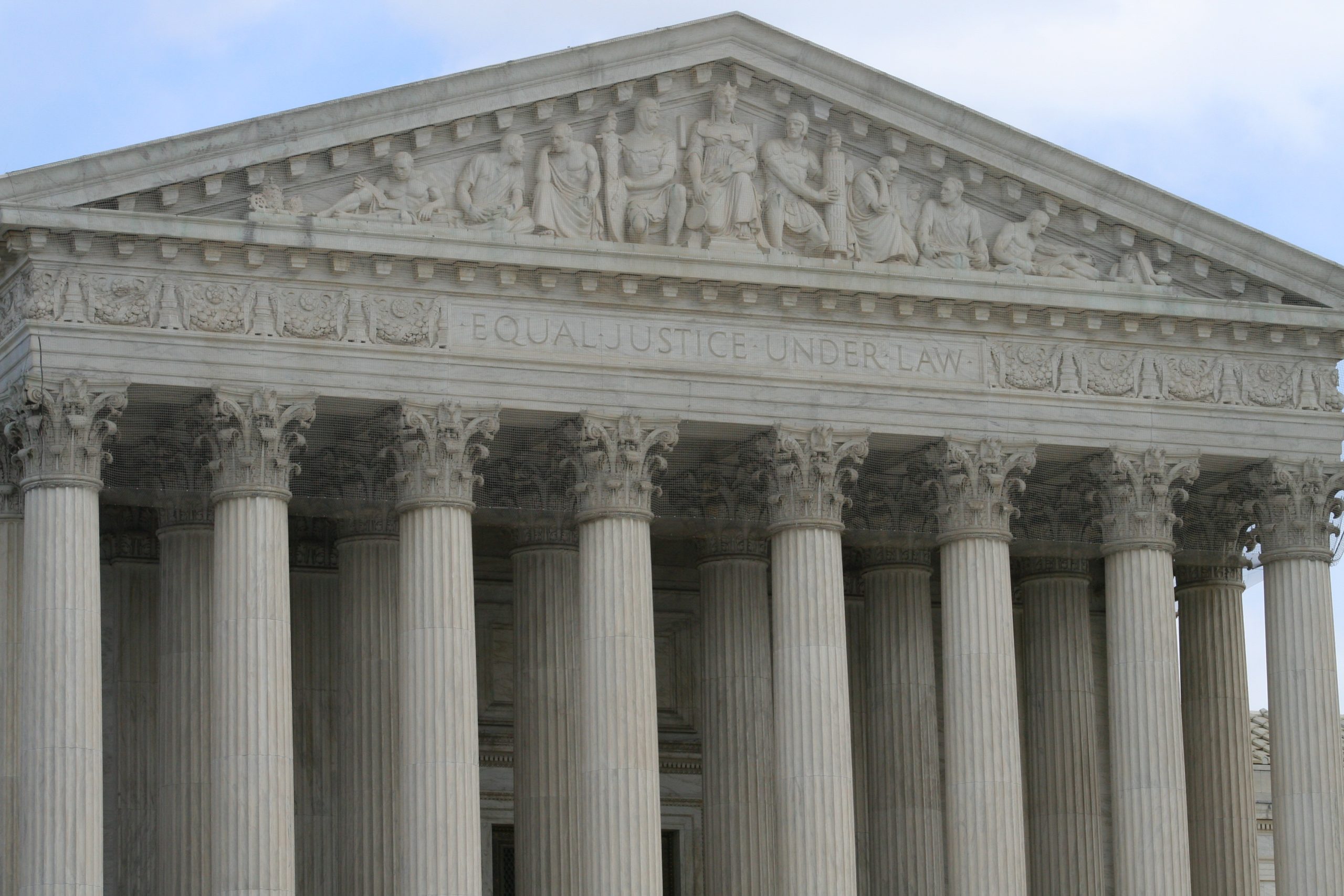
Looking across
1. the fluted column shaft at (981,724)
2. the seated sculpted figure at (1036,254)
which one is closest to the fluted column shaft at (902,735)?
the fluted column shaft at (981,724)

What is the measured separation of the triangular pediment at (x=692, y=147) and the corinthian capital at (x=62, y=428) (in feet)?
9.09

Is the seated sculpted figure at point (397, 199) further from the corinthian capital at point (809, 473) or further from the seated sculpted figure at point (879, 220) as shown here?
the seated sculpted figure at point (879, 220)

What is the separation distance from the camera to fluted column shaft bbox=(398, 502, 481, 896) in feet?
146

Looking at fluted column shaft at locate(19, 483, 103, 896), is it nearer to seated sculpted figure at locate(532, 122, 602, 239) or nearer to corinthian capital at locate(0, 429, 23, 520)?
corinthian capital at locate(0, 429, 23, 520)

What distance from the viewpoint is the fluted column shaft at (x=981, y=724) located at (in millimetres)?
47375

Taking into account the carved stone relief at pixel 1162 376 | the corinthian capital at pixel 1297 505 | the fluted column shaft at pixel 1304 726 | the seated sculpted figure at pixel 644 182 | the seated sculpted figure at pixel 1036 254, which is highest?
the seated sculpted figure at pixel 644 182

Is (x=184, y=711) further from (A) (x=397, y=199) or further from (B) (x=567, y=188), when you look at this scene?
(B) (x=567, y=188)

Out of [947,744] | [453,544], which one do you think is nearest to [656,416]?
[453,544]

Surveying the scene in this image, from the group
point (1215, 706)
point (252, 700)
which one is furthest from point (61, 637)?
point (1215, 706)

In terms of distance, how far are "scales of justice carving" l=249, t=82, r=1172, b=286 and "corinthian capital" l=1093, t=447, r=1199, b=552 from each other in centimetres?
299

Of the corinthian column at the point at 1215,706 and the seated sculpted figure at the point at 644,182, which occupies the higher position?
the seated sculpted figure at the point at 644,182

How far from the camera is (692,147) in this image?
1889 inches

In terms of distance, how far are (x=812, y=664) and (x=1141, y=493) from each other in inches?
259

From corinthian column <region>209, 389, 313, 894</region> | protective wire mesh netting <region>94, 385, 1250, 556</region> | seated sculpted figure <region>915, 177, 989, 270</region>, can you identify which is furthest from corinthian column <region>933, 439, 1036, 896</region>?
corinthian column <region>209, 389, 313, 894</region>
